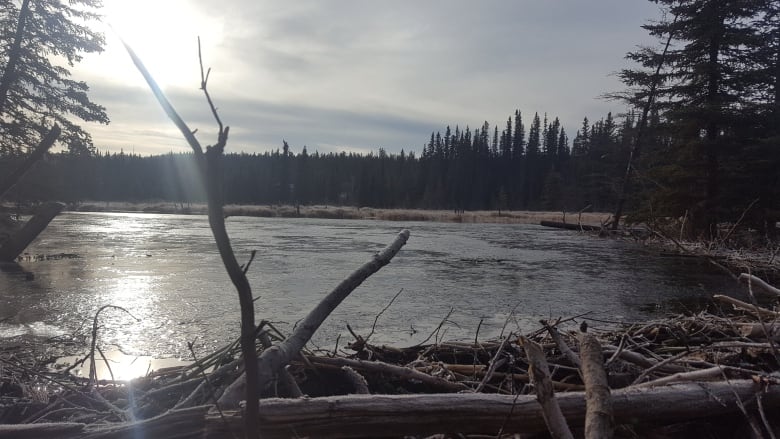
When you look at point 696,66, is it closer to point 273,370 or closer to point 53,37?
point 273,370

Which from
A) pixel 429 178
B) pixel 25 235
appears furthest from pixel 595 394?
pixel 429 178

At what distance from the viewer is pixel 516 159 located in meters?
97.3

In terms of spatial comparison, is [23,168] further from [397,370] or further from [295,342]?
[397,370]

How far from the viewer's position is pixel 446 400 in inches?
86.3

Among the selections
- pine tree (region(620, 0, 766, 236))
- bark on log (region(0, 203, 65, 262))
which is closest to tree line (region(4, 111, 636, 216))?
pine tree (region(620, 0, 766, 236))

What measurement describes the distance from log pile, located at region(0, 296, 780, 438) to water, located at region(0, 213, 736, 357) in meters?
1.36

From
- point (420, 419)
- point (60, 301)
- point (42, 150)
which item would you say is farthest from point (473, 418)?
point (60, 301)

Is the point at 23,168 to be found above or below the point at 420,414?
above

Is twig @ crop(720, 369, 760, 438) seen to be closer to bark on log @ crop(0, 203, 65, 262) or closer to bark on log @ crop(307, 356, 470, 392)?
bark on log @ crop(307, 356, 470, 392)

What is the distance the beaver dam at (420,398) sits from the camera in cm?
198

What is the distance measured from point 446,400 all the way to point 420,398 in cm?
12

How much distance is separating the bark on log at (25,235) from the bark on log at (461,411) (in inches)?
517

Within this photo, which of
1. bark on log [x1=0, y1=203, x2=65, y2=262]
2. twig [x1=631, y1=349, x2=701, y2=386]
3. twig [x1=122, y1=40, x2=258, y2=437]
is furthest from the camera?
bark on log [x1=0, y1=203, x2=65, y2=262]

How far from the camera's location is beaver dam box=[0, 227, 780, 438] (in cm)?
198
